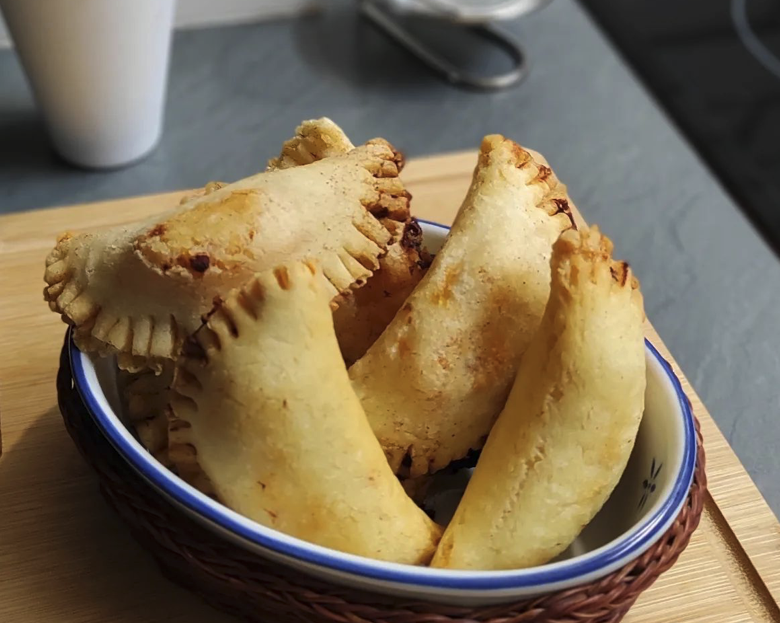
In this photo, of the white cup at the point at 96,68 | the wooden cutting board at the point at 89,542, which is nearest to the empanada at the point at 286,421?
the wooden cutting board at the point at 89,542

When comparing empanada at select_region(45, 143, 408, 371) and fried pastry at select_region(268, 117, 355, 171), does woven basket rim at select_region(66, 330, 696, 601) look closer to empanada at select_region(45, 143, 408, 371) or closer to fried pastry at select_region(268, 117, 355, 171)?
empanada at select_region(45, 143, 408, 371)

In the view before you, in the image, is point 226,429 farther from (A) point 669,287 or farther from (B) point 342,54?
(B) point 342,54

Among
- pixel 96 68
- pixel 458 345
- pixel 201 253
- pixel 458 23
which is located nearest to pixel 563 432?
pixel 458 345

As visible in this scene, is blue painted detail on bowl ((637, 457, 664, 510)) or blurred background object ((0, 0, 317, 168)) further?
blurred background object ((0, 0, 317, 168))

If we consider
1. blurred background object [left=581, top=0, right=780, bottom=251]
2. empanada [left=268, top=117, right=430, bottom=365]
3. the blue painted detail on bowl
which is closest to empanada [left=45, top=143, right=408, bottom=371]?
empanada [left=268, top=117, right=430, bottom=365]

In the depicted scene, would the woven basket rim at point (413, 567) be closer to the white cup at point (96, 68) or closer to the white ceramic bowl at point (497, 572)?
the white ceramic bowl at point (497, 572)

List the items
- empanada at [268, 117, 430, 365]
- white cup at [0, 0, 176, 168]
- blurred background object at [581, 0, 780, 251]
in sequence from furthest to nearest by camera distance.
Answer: blurred background object at [581, 0, 780, 251]
white cup at [0, 0, 176, 168]
empanada at [268, 117, 430, 365]

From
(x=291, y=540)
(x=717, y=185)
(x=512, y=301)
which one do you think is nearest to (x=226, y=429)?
(x=291, y=540)

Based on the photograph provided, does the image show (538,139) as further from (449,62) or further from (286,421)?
(286,421)
